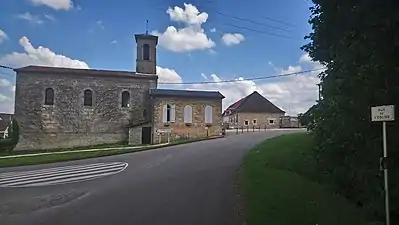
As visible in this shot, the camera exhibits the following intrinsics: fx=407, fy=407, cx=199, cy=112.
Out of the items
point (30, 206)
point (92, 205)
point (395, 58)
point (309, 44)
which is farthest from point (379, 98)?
point (30, 206)

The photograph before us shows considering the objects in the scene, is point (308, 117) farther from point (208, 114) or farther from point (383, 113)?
point (208, 114)

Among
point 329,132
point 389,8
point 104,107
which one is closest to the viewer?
point 389,8

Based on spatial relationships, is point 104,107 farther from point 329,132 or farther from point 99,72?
point 329,132

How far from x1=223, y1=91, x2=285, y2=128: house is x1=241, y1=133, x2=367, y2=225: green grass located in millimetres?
46764

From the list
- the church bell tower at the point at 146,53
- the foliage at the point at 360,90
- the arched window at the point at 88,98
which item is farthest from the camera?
the church bell tower at the point at 146,53

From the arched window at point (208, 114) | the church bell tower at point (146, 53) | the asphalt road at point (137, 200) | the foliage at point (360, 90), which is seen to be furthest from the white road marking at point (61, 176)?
the church bell tower at point (146, 53)

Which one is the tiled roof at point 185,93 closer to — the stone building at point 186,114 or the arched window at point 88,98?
the stone building at point 186,114

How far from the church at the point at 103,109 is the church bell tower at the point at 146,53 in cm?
202

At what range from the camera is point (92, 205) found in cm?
959

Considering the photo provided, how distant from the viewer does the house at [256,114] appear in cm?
6103

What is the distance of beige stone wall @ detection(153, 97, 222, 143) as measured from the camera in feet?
126

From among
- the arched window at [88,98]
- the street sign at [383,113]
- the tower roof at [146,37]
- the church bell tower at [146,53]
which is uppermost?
the tower roof at [146,37]

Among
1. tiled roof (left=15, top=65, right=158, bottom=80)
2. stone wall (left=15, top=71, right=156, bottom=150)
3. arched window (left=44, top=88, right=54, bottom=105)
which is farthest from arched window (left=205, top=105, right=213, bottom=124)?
arched window (left=44, top=88, right=54, bottom=105)

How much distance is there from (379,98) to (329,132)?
2089mm
